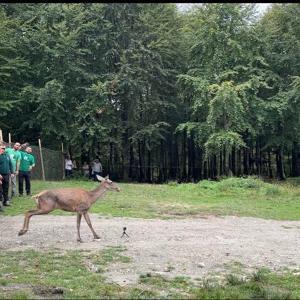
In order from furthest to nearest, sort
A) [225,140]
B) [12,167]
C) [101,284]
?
1. [225,140]
2. [12,167]
3. [101,284]

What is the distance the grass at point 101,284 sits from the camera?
23.8ft

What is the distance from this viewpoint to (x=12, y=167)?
60.7ft

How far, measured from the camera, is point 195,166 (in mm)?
41938

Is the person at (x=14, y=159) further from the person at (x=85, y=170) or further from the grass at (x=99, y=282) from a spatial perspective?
the person at (x=85, y=170)

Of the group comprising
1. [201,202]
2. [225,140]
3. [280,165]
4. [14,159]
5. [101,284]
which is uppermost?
Result: [225,140]

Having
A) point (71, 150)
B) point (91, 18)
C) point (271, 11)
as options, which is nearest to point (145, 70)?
point (91, 18)

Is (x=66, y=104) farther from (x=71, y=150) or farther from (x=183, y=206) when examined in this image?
(x=183, y=206)

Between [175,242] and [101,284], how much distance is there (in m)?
4.24

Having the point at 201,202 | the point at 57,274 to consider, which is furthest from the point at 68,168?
the point at 57,274

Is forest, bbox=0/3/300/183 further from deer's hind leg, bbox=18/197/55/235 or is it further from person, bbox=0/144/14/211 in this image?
deer's hind leg, bbox=18/197/55/235

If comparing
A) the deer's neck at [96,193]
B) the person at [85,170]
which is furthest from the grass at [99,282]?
the person at [85,170]

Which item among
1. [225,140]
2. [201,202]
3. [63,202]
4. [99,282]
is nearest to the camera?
[99,282]

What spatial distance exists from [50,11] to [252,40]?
40.5 feet

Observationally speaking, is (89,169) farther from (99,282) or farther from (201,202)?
(99,282)
